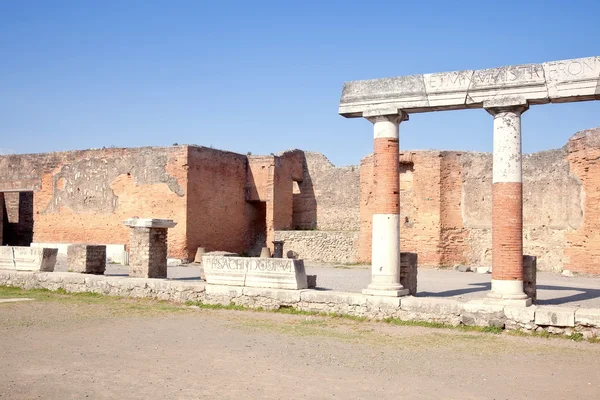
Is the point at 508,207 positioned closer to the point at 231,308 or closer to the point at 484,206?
the point at 231,308

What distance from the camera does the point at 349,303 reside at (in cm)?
938

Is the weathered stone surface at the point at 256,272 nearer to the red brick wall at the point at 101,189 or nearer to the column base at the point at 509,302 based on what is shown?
the column base at the point at 509,302

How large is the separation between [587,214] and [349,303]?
9871 millimetres

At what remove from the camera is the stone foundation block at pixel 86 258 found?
13.5m

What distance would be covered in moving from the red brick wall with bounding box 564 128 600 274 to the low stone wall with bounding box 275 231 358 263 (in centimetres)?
702

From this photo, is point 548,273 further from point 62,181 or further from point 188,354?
point 62,181

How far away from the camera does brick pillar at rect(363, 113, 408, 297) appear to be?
375 inches

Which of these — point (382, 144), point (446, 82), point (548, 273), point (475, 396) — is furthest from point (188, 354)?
point (548, 273)

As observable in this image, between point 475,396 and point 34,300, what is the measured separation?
8.96m

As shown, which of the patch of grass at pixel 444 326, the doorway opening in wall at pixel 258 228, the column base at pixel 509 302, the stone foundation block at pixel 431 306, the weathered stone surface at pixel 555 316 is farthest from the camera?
the doorway opening in wall at pixel 258 228

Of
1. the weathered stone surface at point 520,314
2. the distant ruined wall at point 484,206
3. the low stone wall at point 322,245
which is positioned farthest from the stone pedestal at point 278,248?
the weathered stone surface at point 520,314

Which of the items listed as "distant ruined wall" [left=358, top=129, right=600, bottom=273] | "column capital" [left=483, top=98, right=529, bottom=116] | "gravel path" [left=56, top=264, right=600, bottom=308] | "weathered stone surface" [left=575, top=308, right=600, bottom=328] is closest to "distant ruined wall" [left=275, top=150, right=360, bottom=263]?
"distant ruined wall" [left=358, top=129, right=600, bottom=273]

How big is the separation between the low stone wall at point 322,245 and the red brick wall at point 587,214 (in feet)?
23.0

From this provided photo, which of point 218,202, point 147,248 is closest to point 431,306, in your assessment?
point 147,248
